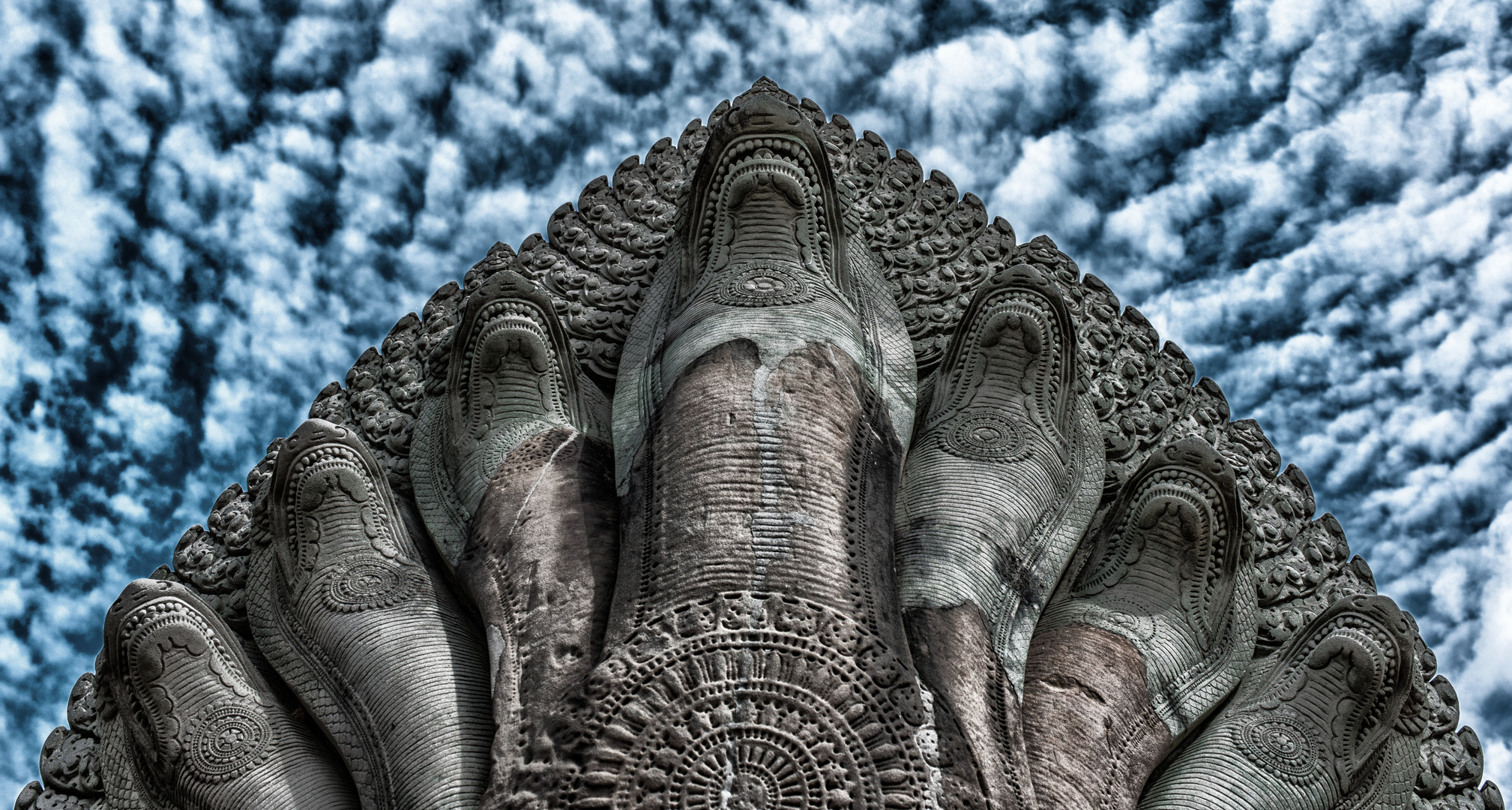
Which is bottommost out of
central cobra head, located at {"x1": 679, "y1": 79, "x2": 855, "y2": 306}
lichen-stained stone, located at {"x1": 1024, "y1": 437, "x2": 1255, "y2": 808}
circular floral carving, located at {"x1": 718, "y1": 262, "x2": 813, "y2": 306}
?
lichen-stained stone, located at {"x1": 1024, "y1": 437, "x2": 1255, "y2": 808}

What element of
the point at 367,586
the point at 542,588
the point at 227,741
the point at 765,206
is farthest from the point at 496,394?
the point at 227,741

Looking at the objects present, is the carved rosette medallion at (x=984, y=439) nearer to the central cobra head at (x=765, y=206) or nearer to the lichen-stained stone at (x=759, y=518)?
the lichen-stained stone at (x=759, y=518)

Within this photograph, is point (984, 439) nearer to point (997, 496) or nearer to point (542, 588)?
point (997, 496)

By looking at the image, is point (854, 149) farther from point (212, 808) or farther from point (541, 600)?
point (212, 808)

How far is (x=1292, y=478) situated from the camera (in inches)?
301

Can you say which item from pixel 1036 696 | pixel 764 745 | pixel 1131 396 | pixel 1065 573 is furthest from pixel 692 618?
pixel 1131 396

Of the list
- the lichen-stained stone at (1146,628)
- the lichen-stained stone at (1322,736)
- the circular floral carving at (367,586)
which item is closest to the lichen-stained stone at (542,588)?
the circular floral carving at (367,586)

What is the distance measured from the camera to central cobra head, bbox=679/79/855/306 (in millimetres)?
7230

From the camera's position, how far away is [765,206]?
7.30m

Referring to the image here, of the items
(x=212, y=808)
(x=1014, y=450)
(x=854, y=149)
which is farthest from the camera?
(x=854, y=149)

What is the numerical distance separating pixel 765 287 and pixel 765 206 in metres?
0.50

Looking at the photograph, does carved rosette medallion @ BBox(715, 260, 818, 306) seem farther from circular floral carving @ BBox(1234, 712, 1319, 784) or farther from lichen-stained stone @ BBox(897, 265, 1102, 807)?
circular floral carving @ BBox(1234, 712, 1319, 784)

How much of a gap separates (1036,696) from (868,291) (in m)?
2.32

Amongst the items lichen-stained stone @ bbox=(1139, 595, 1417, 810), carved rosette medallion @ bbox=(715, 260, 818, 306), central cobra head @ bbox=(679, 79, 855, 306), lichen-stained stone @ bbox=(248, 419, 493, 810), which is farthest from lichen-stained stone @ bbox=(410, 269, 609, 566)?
lichen-stained stone @ bbox=(1139, 595, 1417, 810)
